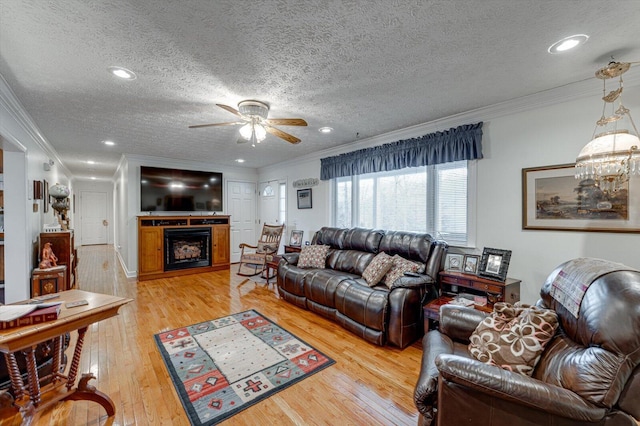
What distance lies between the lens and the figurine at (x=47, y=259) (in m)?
3.39

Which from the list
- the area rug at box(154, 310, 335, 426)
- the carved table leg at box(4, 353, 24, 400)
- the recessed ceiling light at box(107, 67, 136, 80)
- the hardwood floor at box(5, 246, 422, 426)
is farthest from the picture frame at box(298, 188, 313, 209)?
the carved table leg at box(4, 353, 24, 400)

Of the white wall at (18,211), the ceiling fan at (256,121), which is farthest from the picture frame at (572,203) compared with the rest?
the white wall at (18,211)

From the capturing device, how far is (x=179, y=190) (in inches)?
231

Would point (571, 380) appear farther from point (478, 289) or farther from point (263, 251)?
point (263, 251)

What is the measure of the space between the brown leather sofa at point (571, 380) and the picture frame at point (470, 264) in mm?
1480

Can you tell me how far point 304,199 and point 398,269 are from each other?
2866 mm

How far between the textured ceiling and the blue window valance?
0.30m

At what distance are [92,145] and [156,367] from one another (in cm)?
435

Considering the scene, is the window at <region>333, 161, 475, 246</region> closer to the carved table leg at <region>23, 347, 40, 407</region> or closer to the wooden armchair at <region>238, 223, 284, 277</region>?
the wooden armchair at <region>238, 223, 284, 277</region>

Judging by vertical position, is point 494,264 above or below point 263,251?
above

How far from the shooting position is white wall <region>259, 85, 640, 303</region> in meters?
2.34

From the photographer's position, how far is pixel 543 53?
1927 millimetres

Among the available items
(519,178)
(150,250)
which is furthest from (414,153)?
(150,250)

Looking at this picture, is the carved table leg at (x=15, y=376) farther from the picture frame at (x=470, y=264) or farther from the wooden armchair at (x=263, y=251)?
the wooden armchair at (x=263, y=251)
